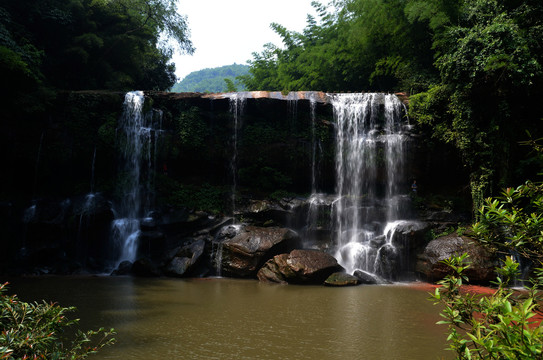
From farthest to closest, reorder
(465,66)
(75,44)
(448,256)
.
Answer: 1. (75,44)
2. (465,66)
3. (448,256)

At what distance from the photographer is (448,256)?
360 inches

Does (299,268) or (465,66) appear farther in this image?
(465,66)

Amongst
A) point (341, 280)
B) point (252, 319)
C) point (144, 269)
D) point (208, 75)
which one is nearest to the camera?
point (252, 319)

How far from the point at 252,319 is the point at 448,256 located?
632cm

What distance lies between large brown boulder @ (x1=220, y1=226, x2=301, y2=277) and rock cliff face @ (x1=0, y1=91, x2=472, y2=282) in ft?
0.19

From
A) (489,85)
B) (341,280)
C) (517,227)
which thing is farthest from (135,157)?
(517,227)

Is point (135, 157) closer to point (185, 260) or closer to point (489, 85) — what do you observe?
point (185, 260)

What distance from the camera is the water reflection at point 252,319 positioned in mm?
4164

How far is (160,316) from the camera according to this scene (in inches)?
219

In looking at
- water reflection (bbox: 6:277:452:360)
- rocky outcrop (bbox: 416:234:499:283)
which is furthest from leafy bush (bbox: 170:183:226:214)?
rocky outcrop (bbox: 416:234:499:283)

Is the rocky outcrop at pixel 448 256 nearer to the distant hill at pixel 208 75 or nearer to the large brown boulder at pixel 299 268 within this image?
the large brown boulder at pixel 299 268

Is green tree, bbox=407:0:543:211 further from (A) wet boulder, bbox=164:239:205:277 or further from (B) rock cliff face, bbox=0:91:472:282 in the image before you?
(A) wet boulder, bbox=164:239:205:277

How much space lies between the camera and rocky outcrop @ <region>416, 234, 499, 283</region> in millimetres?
8820

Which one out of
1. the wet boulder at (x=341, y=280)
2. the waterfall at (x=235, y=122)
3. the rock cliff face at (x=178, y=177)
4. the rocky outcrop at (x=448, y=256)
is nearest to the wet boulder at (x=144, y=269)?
the rock cliff face at (x=178, y=177)
